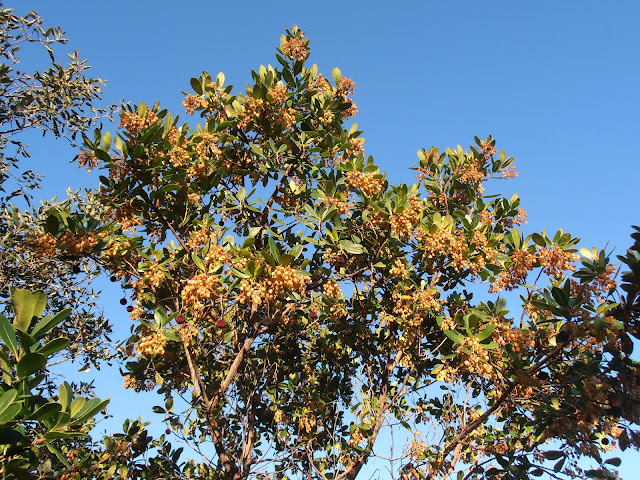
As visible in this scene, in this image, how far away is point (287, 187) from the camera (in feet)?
18.7

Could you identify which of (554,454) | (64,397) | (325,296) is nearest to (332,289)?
(325,296)

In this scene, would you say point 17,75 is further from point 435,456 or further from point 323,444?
point 435,456

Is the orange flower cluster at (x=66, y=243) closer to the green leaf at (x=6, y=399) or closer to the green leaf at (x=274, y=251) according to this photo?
the green leaf at (x=274, y=251)

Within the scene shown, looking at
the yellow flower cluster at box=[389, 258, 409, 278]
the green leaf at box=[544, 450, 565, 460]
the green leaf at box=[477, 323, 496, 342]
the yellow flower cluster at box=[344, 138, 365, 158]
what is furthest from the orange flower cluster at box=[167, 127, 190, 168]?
the green leaf at box=[544, 450, 565, 460]

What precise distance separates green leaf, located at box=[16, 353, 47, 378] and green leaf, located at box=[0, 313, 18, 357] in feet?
0.25

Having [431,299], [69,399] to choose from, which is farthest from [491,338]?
[69,399]

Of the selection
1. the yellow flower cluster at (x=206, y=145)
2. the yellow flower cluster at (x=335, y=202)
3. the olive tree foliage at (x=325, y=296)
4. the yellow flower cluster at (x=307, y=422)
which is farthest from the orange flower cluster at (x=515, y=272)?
the yellow flower cluster at (x=206, y=145)

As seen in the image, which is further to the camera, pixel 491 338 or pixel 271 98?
pixel 271 98

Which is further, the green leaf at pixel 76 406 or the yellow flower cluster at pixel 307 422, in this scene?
the yellow flower cluster at pixel 307 422

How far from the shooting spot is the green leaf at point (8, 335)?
236 cm

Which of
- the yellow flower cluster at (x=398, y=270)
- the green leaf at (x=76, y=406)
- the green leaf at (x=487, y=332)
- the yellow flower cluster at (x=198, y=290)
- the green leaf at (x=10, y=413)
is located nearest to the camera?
the green leaf at (x=10, y=413)

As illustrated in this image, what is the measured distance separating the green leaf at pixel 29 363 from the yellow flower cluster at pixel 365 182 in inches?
139

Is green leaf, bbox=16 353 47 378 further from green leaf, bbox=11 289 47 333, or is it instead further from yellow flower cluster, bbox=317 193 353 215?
yellow flower cluster, bbox=317 193 353 215

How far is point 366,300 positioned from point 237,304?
1516 mm
